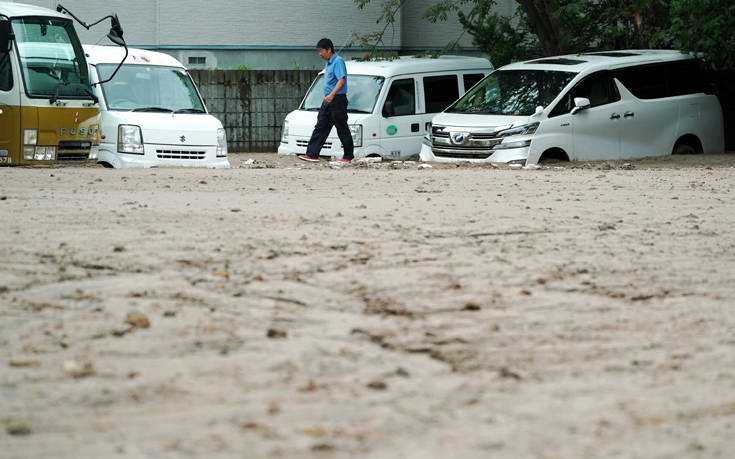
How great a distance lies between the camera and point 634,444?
379 centimetres

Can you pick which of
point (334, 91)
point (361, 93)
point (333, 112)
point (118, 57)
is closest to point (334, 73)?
point (334, 91)

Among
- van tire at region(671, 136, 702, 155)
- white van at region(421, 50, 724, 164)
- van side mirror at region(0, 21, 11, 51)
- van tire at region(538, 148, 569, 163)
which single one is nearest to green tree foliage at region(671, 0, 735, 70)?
white van at region(421, 50, 724, 164)

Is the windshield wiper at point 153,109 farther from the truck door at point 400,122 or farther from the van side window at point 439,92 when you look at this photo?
the van side window at point 439,92

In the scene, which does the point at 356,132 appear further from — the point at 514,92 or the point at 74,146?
the point at 74,146

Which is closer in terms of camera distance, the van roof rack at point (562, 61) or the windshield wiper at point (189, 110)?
the windshield wiper at point (189, 110)

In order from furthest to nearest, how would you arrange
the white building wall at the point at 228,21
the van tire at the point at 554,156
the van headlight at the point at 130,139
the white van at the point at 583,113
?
the white building wall at the point at 228,21, the van tire at the point at 554,156, the white van at the point at 583,113, the van headlight at the point at 130,139

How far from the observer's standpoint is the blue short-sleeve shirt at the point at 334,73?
1590 cm

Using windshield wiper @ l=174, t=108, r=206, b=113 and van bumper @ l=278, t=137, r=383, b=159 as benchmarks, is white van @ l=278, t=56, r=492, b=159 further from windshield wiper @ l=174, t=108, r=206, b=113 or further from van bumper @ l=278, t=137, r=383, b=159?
windshield wiper @ l=174, t=108, r=206, b=113

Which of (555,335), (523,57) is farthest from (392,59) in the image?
(555,335)

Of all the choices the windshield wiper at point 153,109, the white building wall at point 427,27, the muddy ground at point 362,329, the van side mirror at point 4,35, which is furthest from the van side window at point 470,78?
A: the white building wall at point 427,27

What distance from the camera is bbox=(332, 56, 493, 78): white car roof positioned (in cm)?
1752

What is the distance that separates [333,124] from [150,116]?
9.21 ft

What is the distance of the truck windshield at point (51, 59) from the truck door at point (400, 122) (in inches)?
199

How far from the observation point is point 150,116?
1476 cm
